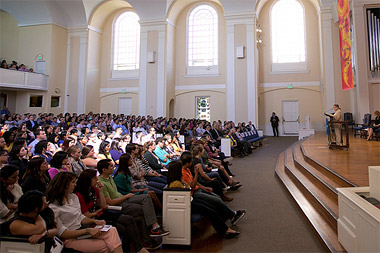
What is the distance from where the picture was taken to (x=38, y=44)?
12.8m

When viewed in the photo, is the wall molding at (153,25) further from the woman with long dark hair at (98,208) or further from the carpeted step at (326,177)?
the woman with long dark hair at (98,208)

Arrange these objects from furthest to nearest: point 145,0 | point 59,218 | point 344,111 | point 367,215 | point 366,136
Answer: point 145,0 < point 344,111 < point 366,136 < point 59,218 < point 367,215

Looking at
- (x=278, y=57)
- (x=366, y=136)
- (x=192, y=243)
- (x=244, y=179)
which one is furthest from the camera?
(x=278, y=57)

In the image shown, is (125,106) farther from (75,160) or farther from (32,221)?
(32,221)

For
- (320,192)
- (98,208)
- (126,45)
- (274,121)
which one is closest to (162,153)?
(98,208)

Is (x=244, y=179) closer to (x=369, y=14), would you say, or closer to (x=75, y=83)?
(x=369, y=14)

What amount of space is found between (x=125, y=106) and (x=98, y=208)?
12.3 metres

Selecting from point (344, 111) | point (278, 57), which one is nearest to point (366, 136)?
point (344, 111)

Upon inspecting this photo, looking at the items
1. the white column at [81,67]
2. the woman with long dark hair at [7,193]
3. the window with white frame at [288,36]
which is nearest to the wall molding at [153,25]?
the white column at [81,67]

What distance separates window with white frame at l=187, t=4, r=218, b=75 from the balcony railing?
24.1 ft

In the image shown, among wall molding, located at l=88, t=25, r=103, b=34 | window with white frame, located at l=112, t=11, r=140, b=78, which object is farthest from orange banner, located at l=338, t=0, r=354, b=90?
wall molding, located at l=88, t=25, r=103, b=34

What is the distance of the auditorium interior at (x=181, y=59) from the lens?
39.3 feet

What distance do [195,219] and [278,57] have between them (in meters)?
12.5

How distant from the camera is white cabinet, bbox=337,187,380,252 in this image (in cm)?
176
